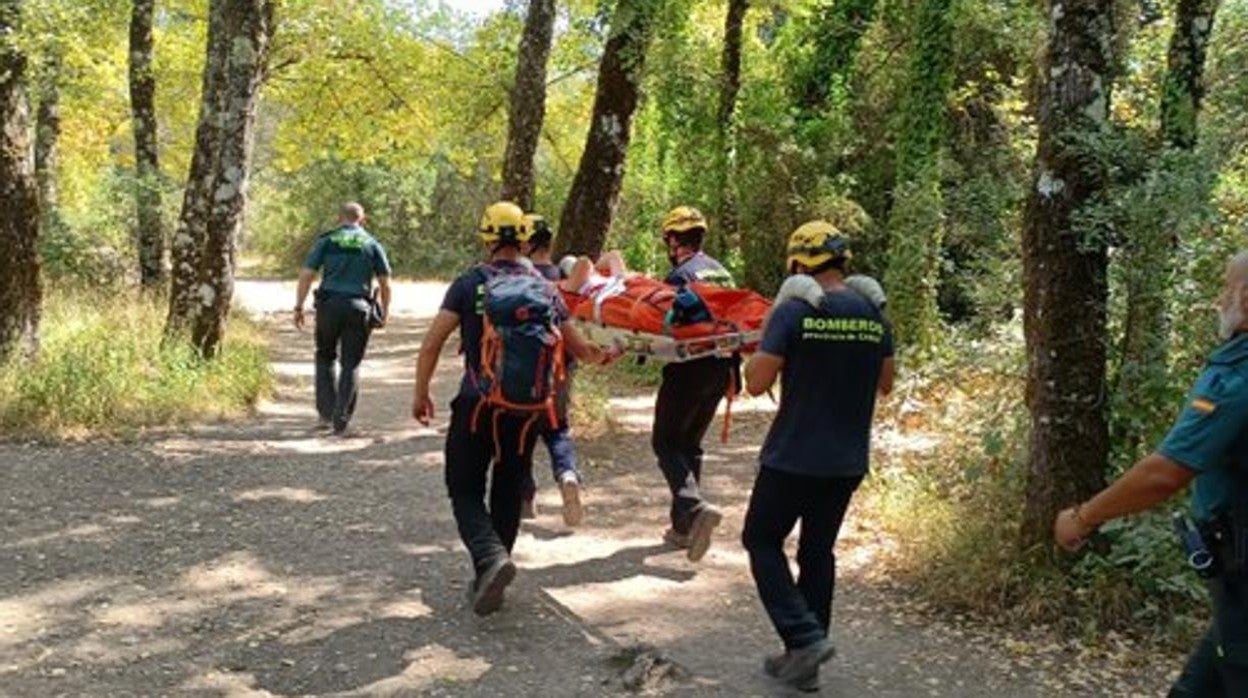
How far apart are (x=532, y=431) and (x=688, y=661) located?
1.38 metres

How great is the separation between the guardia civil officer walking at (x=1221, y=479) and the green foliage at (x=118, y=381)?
A: 8.18m

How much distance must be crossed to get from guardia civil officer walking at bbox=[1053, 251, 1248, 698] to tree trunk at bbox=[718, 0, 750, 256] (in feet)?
45.1

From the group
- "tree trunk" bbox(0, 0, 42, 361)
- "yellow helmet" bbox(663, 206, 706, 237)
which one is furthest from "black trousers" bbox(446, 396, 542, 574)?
"tree trunk" bbox(0, 0, 42, 361)

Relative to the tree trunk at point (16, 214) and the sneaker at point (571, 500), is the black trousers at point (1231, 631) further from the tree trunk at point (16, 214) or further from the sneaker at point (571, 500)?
the tree trunk at point (16, 214)

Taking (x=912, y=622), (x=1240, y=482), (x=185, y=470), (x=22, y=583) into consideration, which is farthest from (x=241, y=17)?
(x=1240, y=482)

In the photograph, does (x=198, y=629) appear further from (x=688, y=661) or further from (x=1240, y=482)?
(x=1240, y=482)

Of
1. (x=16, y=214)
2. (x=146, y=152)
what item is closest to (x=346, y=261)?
(x=16, y=214)

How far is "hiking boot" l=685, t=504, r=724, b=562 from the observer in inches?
247

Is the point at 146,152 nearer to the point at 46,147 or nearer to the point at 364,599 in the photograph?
the point at 46,147

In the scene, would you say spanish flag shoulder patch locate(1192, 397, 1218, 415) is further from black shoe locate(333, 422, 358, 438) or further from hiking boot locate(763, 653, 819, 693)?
black shoe locate(333, 422, 358, 438)

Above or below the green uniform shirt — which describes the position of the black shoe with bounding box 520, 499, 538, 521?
below

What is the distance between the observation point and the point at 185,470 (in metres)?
8.25

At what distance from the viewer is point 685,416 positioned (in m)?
6.68

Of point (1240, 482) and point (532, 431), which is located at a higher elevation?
point (1240, 482)
